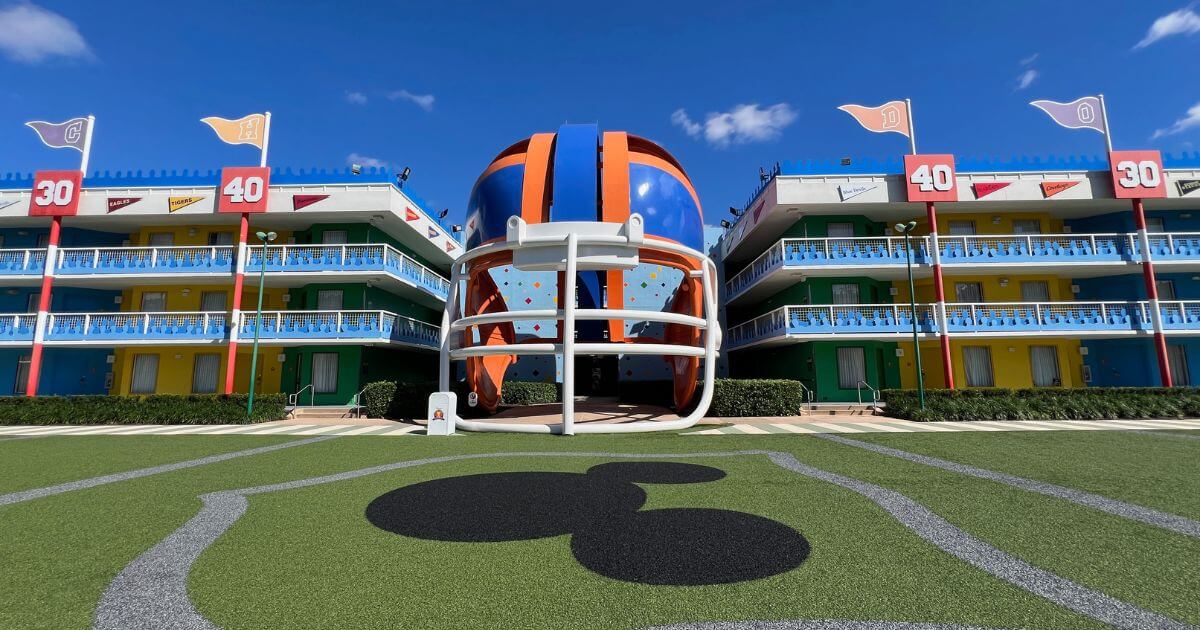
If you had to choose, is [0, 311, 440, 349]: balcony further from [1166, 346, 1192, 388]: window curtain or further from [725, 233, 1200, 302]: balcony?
[1166, 346, 1192, 388]: window curtain

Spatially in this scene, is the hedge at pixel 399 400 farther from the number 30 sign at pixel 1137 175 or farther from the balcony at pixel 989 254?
the number 30 sign at pixel 1137 175

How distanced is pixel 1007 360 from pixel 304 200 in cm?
3457

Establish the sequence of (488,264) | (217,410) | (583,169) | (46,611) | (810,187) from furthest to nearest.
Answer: (810,187) < (217,410) < (488,264) < (583,169) < (46,611)

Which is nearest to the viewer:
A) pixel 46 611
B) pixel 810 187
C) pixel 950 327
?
pixel 46 611

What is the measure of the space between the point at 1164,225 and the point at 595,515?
34.5 metres

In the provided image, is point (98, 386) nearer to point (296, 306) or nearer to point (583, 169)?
point (296, 306)

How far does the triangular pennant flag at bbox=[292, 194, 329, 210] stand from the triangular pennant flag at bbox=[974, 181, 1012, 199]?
101 ft

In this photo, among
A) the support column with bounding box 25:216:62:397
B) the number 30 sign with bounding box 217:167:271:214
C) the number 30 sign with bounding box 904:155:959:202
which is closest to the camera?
the support column with bounding box 25:216:62:397

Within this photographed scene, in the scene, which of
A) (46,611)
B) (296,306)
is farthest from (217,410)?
(46,611)

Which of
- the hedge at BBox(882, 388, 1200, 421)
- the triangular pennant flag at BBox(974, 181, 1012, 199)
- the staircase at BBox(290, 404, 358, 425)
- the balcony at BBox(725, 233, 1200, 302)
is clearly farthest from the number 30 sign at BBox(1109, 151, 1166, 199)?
the staircase at BBox(290, 404, 358, 425)

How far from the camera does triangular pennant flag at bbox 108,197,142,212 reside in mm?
23375

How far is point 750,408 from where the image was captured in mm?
18266

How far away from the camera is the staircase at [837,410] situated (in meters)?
19.5

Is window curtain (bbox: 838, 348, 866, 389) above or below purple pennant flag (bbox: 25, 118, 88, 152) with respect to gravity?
below
